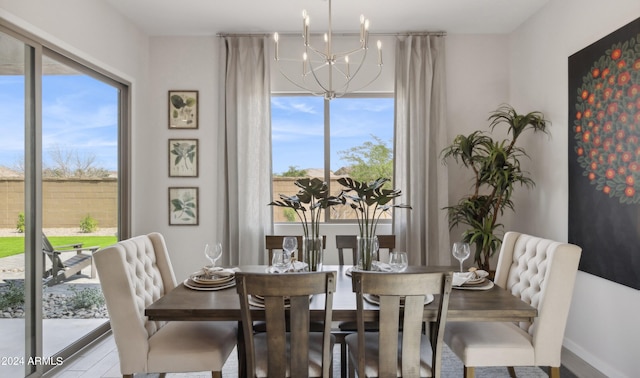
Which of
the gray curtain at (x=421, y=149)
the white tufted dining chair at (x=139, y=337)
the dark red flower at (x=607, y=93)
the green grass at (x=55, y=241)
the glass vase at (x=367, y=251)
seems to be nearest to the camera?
the white tufted dining chair at (x=139, y=337)

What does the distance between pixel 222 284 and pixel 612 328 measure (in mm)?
2545

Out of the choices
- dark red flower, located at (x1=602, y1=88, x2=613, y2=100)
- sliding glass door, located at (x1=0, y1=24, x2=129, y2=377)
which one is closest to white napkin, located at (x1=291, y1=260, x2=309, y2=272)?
sliding glass door, located at (x1=0, y1=24, x2=129, y2=377)

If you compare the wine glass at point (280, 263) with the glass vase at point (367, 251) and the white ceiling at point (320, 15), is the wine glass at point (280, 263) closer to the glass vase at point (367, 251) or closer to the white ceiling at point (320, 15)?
the glass vase at point (367, 251)

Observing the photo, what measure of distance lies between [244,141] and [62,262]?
1.90 metres

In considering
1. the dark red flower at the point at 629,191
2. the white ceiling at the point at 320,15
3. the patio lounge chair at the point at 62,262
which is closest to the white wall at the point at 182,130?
the white ceiling at the point at 320,15

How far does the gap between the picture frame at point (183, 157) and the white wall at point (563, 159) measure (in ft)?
10.7

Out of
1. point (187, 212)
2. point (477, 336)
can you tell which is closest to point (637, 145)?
point (477, 336)

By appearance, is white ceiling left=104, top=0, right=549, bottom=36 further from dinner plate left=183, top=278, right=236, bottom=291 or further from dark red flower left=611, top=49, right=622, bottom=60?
dinner plate left=183, top=278, right=236, bottom=291

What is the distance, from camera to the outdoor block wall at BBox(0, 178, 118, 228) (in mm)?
2541

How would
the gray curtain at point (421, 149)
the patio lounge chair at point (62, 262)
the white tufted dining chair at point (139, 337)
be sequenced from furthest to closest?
the gray curtain at point (421, 149) < the patio lounge chair at point (62, 262) < the white tufted dining chair at point (139, 337)

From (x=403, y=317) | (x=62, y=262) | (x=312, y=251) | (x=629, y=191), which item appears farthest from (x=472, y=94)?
(x=62, y=262)

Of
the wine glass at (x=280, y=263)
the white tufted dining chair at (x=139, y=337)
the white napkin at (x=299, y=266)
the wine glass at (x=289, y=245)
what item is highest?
the wine glass at (x=289, y=245)

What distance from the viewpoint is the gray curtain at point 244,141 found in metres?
4.20

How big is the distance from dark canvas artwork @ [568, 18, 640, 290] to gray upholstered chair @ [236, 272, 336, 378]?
2006mm
